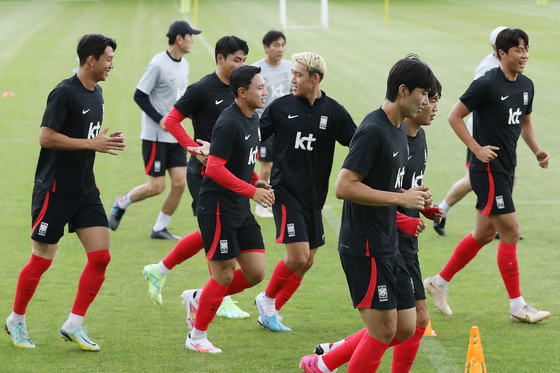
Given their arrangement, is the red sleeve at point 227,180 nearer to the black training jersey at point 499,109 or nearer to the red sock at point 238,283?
the red sock at point 238,283

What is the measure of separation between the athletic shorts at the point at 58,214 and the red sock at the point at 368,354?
239 cm

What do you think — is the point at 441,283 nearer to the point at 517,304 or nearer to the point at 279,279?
the point at 517,304

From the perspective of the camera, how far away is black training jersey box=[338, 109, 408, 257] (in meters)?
5.05

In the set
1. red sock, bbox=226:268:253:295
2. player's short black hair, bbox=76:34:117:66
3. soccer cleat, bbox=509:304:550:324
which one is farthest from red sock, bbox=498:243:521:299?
player's short black hair, bbox=76:34:117:66

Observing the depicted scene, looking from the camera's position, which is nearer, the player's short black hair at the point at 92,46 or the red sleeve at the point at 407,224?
the red sleeve at the point at 407,224

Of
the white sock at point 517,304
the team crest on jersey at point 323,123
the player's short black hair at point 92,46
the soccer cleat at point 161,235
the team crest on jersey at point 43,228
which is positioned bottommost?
the soccer cleat at point 161,235

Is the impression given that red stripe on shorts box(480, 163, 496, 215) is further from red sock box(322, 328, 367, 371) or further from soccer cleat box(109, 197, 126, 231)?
soccer cleat box(109, 197, 126, 231)

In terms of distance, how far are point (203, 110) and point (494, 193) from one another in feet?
8.43

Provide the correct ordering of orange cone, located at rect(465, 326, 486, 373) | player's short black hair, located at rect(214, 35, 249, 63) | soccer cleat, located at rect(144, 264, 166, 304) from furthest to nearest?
soccer cleat, located at rect(144, 264, 166, 304) → player's short black hair, located at rect(214, 35, 249, 63) → orange cone, located at rect(465, 326, 486, 373)

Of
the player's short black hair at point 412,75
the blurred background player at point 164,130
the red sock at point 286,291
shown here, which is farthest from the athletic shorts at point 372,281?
the blurred background player at point 164,130

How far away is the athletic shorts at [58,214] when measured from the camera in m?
6.67

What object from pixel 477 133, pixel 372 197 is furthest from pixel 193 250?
pixel 372 197

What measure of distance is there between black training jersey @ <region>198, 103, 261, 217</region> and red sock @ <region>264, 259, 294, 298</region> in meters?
0.64

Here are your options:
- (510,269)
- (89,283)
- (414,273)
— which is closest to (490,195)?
(510,269)
